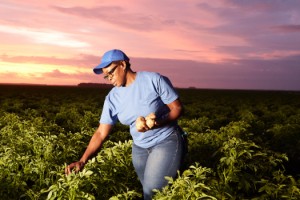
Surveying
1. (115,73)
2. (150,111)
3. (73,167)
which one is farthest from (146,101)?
(73,167)

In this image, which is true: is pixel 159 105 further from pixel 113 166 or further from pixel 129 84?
pixel 113 166

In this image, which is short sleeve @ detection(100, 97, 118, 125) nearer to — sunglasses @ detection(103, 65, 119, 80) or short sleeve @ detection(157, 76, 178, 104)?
sunglasses @ detection(103, 65, 119, 80)

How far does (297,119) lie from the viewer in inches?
558

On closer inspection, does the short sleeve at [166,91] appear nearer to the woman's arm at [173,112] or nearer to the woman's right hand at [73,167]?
the woman's arm at [173,112]

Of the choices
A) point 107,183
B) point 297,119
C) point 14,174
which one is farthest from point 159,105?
point 297,119

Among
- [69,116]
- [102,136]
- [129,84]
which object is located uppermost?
[129,84]

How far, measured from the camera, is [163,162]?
371cm

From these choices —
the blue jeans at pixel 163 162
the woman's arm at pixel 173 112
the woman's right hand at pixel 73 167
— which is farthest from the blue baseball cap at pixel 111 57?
the woman's right hand at pixel 73 167

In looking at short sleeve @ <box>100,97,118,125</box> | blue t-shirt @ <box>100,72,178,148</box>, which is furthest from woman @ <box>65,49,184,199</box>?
short sleeve @ <box>100,97,118,125</box>

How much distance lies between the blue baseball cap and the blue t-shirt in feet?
0.85

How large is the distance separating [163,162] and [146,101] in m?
0.60

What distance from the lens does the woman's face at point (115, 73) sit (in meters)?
3.74

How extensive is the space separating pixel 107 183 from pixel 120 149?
785mm

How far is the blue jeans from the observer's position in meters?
3.72
